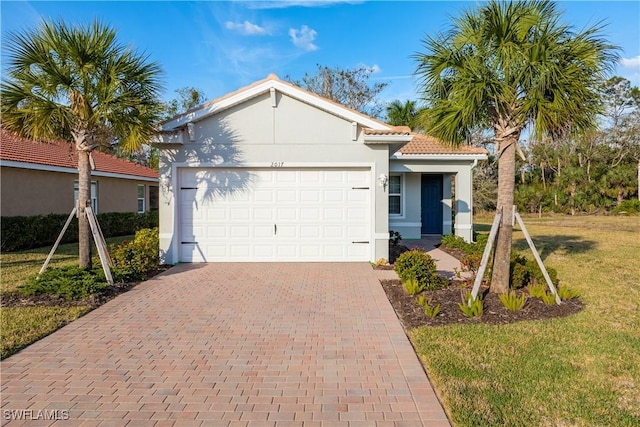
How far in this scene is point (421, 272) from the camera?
716cm

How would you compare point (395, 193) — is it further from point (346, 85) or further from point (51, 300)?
point (346, 85)

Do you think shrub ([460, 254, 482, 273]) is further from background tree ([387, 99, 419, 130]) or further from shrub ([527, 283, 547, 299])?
background tree ([387, 99, 419, 130])

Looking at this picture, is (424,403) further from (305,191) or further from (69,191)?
(69,191)

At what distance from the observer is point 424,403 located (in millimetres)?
3404

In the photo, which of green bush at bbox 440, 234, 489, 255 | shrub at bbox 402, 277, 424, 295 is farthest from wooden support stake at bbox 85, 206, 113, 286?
green bush at bbox 440, 234, 489, 255

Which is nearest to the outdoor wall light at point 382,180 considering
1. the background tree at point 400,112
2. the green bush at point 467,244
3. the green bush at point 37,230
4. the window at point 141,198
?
the green bush at point 467,244

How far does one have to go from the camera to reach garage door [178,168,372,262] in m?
10.2

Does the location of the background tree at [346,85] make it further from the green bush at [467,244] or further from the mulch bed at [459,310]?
the mulch bed at [459,310]

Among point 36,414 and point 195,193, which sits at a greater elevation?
point 195,193

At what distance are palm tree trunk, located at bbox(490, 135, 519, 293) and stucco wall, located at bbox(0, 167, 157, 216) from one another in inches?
615

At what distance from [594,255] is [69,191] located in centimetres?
2002

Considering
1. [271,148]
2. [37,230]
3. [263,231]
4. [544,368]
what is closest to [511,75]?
[544,368]

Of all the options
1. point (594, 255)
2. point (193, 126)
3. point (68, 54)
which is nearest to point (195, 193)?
point (193, 126)

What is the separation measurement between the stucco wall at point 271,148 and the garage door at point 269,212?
0.28m
